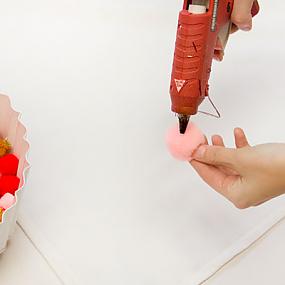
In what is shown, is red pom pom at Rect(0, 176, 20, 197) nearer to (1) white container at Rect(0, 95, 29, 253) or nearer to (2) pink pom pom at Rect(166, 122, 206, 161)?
(1) white container at Rect(0, 95, 29, 253)

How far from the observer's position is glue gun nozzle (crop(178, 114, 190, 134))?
79 cm

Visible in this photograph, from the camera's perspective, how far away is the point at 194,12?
0.75 metres

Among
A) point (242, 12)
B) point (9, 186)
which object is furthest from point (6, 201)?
point (242, 12)

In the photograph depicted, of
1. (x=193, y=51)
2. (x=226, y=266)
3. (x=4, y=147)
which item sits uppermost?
(x=193, y=51)

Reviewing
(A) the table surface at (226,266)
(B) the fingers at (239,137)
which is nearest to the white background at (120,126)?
(A) the table surface at (226,266)

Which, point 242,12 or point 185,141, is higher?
point 242,12

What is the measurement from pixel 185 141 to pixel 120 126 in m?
0.20

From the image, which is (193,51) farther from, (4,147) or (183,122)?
(4,147)

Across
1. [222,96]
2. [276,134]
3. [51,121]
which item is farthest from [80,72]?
[276,134]

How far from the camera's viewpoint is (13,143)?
2.74 feet

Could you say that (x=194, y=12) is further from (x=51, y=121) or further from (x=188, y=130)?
(x=51, y=121)

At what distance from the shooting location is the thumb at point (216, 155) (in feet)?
2.51

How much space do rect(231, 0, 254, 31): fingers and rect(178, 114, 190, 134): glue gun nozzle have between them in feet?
0.55

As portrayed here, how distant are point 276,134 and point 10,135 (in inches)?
17.3
